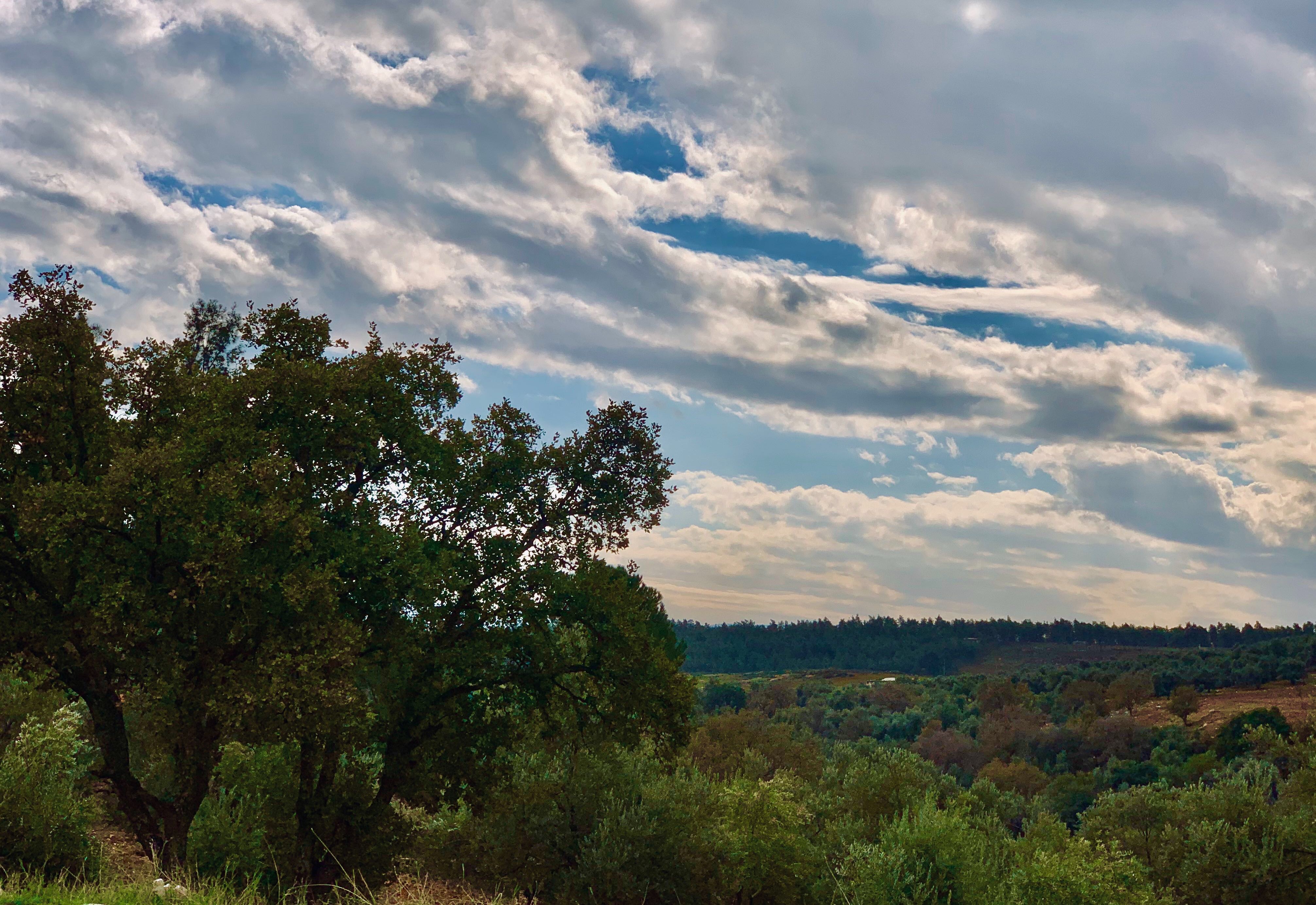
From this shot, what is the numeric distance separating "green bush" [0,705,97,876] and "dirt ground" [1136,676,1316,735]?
94751 millimetres

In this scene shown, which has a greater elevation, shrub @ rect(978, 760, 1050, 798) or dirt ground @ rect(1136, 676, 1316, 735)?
dirt ground @ rect(1136, 676, 1316, 735)

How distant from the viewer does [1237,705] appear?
104 meters

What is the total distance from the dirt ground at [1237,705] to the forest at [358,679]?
213ft

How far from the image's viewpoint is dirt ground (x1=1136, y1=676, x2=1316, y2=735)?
94812 millimetres

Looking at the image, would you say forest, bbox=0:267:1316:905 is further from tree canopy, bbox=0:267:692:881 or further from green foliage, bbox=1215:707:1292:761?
green foliage, bbox=1215:707:1292:761

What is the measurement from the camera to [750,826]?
33406 millimetres

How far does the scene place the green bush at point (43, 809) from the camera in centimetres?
2120

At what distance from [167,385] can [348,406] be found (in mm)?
4319

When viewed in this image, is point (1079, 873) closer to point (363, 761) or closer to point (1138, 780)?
point (363, 761)

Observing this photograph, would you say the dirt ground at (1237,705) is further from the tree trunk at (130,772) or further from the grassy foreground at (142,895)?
the grassy foreground at (142,895)

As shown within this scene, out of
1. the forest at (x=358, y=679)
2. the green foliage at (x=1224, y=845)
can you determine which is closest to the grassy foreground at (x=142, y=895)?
the forest at (x=358, y=679)

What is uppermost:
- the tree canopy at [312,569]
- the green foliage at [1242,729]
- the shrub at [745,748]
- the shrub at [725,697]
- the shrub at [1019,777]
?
the tree canopy at [312,569]

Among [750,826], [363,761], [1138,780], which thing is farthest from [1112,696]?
[363,761]

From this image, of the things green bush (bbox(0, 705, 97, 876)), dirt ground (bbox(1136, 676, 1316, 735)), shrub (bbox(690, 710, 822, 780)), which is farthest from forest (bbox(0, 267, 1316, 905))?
dirt ground (bbox(1136, 676, 1316, 735))
